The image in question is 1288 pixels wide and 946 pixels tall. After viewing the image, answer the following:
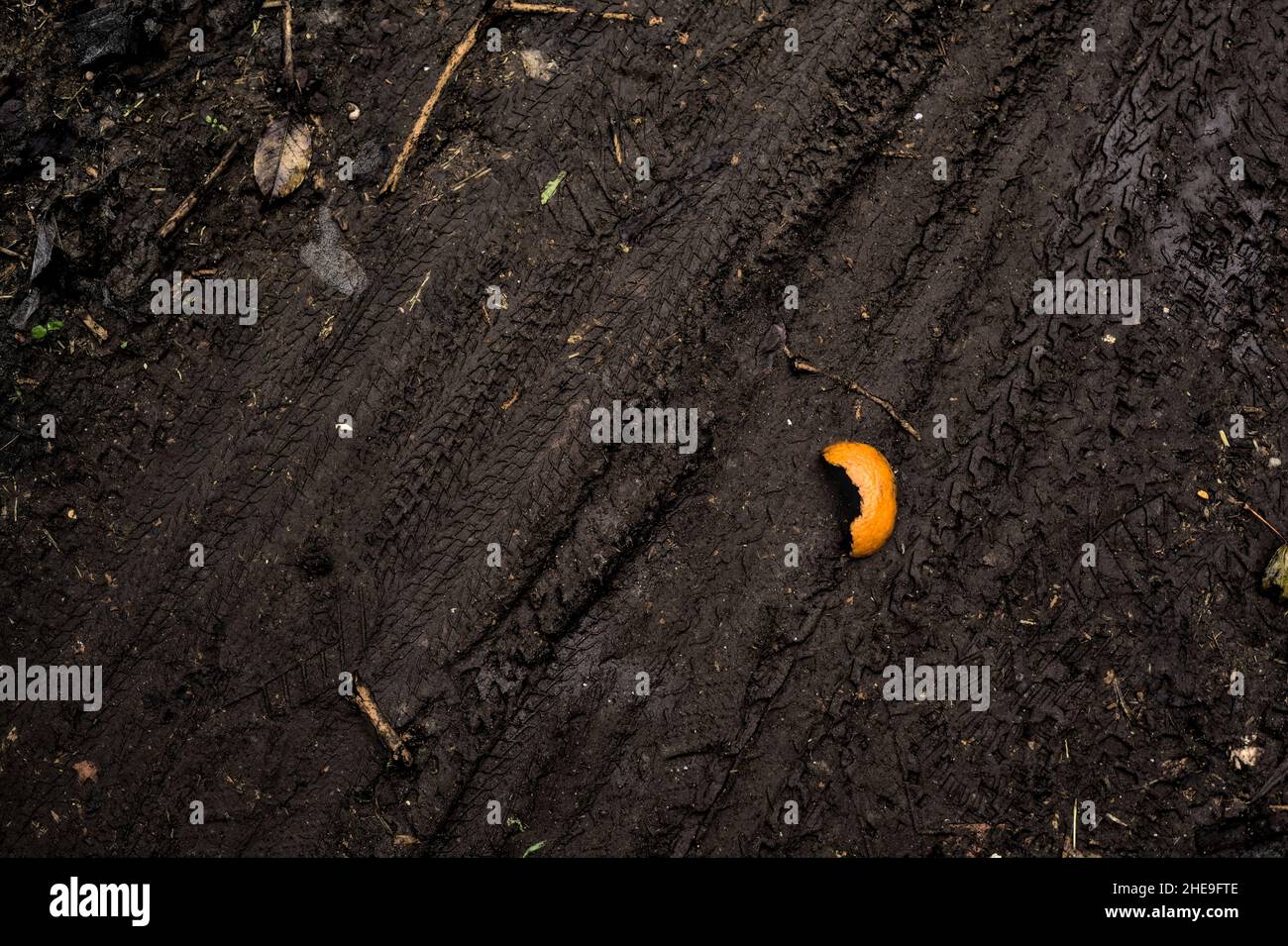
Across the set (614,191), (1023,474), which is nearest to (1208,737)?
(1023,474)

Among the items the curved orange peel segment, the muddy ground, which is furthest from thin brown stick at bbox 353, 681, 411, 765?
the curved orange peel segment

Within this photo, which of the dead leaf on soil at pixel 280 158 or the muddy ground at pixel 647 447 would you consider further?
the dead leaf on soil at pixel 280 158

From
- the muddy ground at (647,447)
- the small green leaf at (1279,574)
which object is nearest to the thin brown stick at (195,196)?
the muddy ground at (647,447)

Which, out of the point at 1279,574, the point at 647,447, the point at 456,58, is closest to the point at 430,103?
the point at 456,58

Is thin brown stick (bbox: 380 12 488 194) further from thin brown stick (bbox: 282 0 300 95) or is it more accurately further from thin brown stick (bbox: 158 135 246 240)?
thin brown stick (bbox: 158 135 246 240)

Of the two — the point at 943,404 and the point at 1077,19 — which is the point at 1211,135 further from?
the point at 943,404

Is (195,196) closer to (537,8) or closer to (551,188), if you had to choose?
(551,188)

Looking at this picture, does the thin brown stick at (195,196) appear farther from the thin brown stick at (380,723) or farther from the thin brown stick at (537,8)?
the thin brown stick at (380,723)
